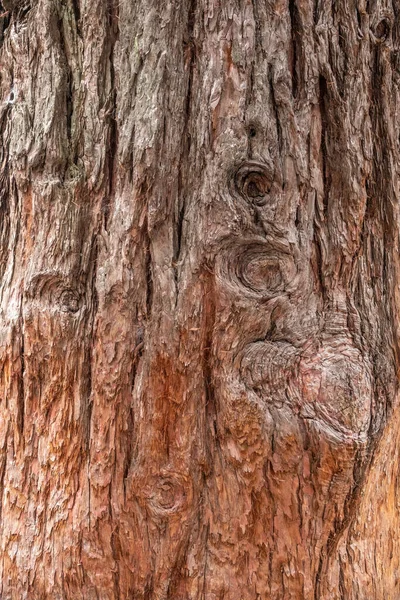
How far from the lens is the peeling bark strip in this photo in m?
1.87

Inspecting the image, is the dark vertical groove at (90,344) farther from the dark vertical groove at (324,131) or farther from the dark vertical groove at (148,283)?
the dark vertical groove at (324,131)

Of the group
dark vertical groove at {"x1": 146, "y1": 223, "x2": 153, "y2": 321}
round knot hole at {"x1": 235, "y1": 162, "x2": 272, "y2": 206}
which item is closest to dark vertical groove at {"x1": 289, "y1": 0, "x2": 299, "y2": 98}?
round knot hole at {"x1": 235, "y1": 162, "x2": 272, "y2": 206}

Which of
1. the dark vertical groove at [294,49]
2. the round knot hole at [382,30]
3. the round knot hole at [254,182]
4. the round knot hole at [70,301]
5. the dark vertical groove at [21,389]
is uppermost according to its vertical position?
the round knot hole at [382,30]

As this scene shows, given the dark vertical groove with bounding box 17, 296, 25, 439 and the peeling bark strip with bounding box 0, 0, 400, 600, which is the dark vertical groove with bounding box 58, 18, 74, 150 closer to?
the peeling bark strip with bounding box 0, 0, 400, 600

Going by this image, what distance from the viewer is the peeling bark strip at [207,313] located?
6.14ft

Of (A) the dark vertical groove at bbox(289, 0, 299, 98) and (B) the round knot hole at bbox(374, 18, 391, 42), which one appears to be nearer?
(A) the dark vertical groove at bbox(289, 0, 299, 98)

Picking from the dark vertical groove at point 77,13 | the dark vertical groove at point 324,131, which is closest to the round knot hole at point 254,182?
the dark vertical groove at point 324,131

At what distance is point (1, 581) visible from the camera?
6.67 ft

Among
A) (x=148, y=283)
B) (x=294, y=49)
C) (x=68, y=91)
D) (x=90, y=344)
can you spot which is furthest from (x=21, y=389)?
(x=294, y=49)

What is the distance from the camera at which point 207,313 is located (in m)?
1.88

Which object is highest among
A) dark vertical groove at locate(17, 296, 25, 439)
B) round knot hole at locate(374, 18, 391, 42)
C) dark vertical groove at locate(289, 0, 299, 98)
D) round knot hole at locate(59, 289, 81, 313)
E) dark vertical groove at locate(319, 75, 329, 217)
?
round knot hole at locate(374, 18, 391, 42)

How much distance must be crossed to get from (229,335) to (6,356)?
30.5 inches

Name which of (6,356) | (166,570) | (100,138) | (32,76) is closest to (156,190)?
(100,138)

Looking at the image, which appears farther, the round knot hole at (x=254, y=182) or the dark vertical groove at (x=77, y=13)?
the dark vertical groove at (x=77, y=13)
